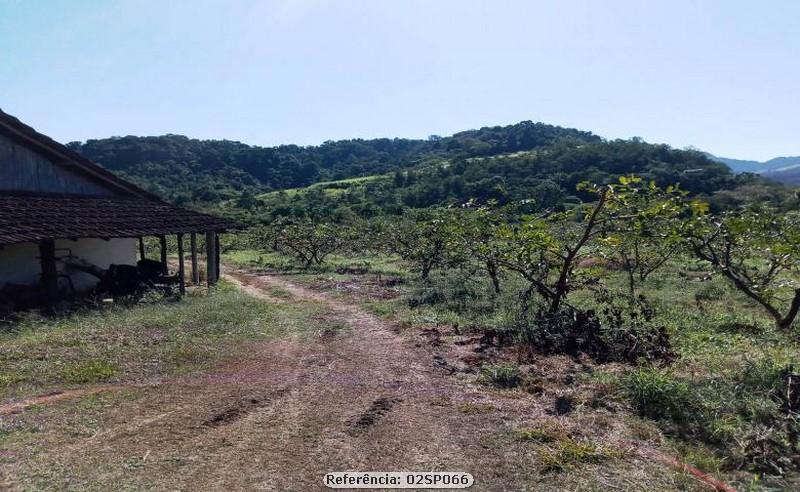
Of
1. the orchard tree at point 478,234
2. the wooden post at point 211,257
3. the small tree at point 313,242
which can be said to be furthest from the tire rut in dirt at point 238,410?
the small tree at point 313,242

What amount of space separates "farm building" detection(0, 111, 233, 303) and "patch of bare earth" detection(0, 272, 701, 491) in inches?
268

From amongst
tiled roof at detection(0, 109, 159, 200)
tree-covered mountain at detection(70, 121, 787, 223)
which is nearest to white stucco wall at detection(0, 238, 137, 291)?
tiled roof at detection(0, 109, 159, 200)

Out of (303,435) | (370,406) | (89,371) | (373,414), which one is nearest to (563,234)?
(370,406)

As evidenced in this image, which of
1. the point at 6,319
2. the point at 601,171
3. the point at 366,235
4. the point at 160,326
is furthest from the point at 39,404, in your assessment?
the point at 601,171

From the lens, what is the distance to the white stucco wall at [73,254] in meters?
12.6

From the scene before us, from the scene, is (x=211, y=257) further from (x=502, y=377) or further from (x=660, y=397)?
(x=660, y=397)

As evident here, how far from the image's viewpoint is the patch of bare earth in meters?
4.29

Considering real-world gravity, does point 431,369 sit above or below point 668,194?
below

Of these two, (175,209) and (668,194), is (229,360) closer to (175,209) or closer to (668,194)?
(668,194)

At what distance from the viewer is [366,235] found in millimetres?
31031

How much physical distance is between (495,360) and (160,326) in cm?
652

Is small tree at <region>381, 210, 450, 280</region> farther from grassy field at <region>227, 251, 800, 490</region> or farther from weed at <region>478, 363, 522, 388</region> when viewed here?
weed at <region>478, 363, 522, 388</region>

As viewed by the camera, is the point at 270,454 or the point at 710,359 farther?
the point at 710,359

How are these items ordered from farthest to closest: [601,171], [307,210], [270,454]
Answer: [601,171] < [307,210] < [270,454]
